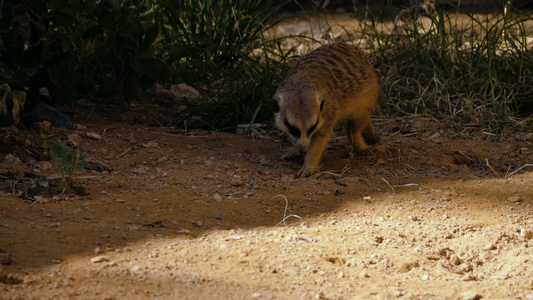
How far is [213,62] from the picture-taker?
523cm

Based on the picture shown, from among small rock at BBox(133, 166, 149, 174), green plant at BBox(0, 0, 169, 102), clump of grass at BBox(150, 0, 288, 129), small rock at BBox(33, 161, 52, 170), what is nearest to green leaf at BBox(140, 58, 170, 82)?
green plant at BBox(0, 0, 169, 102)

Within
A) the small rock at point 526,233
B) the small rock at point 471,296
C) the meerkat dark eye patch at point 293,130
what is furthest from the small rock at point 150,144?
the small rock at point 471,296

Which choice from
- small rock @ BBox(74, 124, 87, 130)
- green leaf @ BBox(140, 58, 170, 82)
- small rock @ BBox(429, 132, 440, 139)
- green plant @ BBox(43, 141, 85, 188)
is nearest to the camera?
green plant @ BBox(43, 141, 85, 188)

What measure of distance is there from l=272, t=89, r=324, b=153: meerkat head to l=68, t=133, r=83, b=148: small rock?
4.03 feet

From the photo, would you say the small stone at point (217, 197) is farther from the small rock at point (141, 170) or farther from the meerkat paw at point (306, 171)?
the meerkat paw at point (306, 171)

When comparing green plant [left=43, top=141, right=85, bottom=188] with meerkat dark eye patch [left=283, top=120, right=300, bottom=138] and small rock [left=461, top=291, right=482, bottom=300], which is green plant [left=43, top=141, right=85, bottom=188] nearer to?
meerkat dark eye patch [left=283, top=120, right=300, bottom=138]

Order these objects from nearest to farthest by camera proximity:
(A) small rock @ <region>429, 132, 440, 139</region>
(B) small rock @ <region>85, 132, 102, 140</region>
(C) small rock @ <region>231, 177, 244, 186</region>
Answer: (C) small rock @ <region>231, 177, 244, 186</region>
(B) small rock @ <region>85, 132, 102, 140</region>
(A) small rock @ <region>429, 132, 440, 139</region>

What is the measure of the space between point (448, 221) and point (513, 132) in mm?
1840

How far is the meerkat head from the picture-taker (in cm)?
331

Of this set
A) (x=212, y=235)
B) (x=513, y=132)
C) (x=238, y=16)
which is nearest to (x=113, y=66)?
(x=238, y=16)

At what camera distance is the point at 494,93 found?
4.78 metres

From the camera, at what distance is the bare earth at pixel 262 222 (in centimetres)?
196

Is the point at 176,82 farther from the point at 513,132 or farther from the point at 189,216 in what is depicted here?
the point at 513,132

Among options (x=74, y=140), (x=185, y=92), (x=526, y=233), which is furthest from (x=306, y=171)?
(x=185, y=92)
